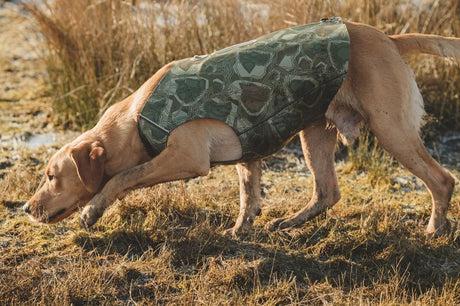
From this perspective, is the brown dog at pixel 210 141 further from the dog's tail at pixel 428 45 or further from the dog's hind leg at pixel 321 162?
the dog's hind leg at pixel 321 162

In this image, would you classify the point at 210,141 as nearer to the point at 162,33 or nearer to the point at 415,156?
the point at 415,156

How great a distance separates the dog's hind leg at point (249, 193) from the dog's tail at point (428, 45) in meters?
1.34

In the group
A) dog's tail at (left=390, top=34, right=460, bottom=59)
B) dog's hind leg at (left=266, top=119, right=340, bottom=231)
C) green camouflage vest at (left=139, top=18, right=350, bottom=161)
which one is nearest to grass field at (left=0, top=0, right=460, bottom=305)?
dog's hind leg at (left=266, top=119, right=340, bottom=231)

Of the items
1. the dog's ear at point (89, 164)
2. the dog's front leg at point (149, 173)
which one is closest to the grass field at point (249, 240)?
the dog's front leg at point (149, 173)

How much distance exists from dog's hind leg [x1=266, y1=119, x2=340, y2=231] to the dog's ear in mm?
1554

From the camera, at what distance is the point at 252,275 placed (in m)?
3.78

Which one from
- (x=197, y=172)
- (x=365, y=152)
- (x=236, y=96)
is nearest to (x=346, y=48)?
(x=236, y=96)

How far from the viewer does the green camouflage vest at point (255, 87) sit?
3975 millimetres

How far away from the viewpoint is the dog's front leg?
3926 mm

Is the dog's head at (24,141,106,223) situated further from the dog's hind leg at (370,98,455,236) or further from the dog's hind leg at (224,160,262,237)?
the dog's hind leg at (370,98,455,236)

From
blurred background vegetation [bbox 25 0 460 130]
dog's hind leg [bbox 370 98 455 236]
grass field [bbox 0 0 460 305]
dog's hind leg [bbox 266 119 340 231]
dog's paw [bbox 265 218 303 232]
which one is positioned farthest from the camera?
blurred background vegetation [bbox 25 0 460 130]

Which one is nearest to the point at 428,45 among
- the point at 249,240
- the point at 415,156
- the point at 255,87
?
the point at 415,156

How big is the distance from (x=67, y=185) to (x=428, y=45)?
2665 mm

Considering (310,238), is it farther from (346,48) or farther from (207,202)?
(346,48)
